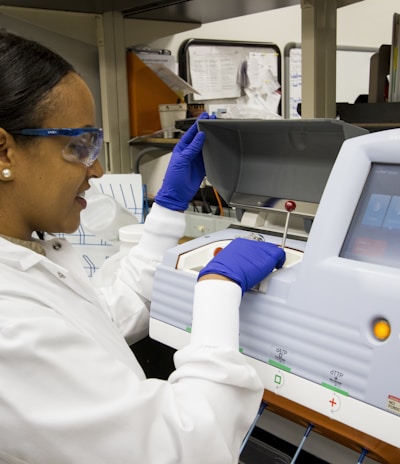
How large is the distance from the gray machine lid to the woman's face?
28cm

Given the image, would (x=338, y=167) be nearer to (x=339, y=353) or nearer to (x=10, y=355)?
(x=339, y=353)

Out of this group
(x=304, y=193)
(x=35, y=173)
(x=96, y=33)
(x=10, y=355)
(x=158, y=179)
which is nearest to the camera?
(x=10, y=355)

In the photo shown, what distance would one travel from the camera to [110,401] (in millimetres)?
605

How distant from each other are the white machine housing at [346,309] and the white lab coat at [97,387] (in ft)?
0.16

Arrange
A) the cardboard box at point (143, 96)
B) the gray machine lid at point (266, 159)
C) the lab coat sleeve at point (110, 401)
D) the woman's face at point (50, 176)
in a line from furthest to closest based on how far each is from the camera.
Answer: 1. the cardboard box at point (143, 96)
2. the gray machine lid at point (266, 159)
3. the woman's face at point (50, 176)
4. the lab coat sleeve at point (110, 401)

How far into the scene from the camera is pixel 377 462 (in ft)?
2.54

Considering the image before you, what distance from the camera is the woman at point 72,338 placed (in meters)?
0.58

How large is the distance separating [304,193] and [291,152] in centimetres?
8

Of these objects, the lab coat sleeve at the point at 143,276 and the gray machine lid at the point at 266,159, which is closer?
the gray machine lid at the point at 266,159

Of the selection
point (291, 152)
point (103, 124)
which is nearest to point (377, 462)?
point (291, 152)

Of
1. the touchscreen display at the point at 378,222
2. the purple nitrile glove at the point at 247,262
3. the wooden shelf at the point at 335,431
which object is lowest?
the wooden shelf at the point at 335,431

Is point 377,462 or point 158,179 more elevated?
point 158,179

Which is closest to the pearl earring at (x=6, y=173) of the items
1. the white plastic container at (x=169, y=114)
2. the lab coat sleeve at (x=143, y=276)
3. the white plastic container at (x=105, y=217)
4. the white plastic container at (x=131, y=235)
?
the lab coat sleeve at (x=143, y=276)

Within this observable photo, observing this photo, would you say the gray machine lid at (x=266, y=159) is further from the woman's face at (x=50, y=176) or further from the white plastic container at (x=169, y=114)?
the white plastic container at (x=169, y=114)
